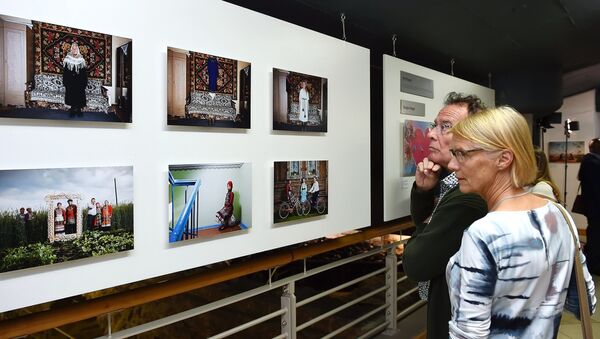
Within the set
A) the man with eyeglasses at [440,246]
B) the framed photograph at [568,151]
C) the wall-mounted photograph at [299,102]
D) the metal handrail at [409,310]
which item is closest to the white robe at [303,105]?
the wall-mounted photograph at [299,102]

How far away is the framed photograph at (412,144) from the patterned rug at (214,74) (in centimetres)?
152

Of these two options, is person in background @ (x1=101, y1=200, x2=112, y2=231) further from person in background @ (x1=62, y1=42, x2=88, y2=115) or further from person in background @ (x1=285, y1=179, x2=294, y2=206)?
person in background @ (x1=285, y1=179, x2=294, y2=206)

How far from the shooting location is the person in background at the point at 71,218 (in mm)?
1235

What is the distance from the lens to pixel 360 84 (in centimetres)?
239

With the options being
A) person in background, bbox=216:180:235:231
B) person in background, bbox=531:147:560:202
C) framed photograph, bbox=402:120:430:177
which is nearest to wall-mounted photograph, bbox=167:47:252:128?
person in background, bbox=216:180:235:231

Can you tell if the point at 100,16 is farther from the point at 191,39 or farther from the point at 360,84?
the point at 360,84

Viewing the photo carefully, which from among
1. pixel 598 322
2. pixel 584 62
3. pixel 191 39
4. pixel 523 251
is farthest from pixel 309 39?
pixel 584 62

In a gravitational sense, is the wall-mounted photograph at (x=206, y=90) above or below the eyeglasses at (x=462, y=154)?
above

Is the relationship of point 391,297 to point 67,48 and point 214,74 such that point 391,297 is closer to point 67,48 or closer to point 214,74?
point 214,74

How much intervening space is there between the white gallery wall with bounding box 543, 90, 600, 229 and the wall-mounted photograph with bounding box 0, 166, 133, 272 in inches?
309

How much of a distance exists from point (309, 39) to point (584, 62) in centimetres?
472

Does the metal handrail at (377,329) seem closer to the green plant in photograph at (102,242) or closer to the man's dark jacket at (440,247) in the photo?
the man's dark jacket at (440,247)

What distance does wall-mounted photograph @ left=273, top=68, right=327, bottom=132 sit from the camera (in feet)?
6.16

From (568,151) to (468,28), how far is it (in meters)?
5.32
